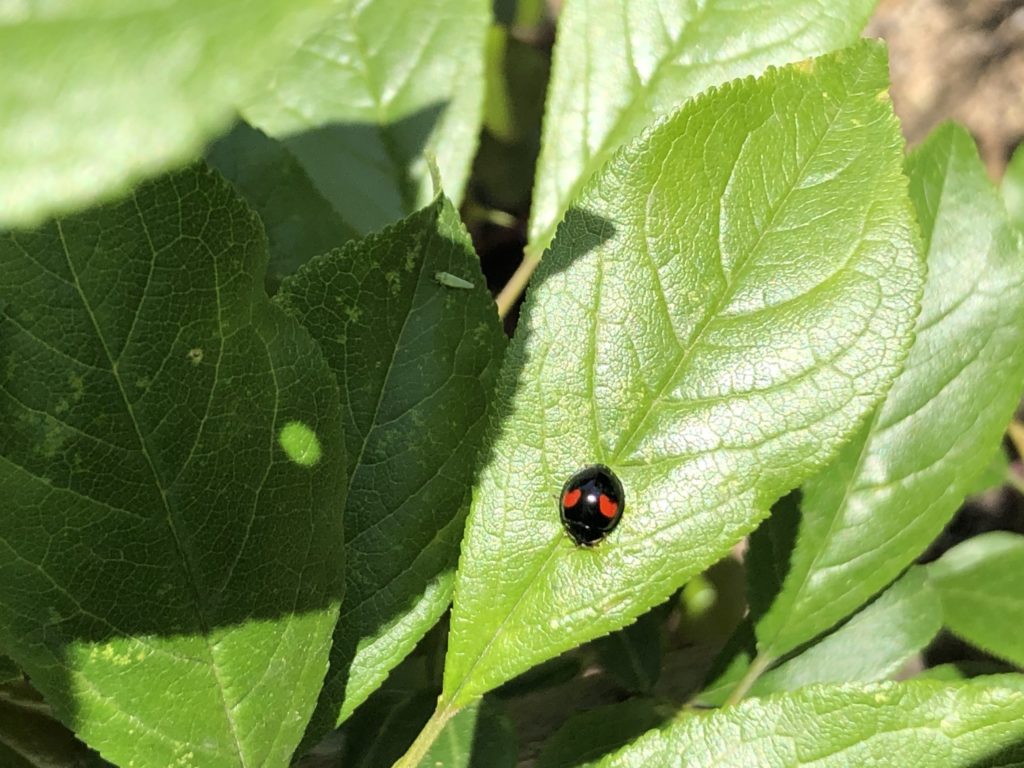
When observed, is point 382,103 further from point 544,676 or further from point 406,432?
point 544,676

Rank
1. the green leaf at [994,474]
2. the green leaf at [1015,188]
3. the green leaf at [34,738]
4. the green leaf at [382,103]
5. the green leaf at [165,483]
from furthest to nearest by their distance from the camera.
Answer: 1. the green leaf at [994,474]
2. the green leaf at [1015,188]
3. the green leaf at [382,103]
4. the green leaf at [34,738]
5. the green leaf at [165,483]

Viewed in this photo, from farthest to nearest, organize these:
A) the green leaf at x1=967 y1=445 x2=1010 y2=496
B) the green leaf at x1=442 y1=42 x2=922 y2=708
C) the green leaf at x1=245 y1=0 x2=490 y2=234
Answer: the green leaf at x1=967 y1=445 x2=1010 y2=496
the green leaf at x1=245 y1=0 x2=490 y2=234
the green leaf at x1=442 y1=42 x2=922 y2=708

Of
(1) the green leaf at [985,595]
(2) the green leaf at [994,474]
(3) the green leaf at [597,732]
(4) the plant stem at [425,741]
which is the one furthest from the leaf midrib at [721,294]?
(2) the green leaf at [994,474]

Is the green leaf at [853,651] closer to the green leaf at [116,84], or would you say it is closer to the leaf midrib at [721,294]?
the leaf midrib at [721,294]

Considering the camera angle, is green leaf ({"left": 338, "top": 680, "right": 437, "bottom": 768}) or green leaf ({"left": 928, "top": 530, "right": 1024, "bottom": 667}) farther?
green leaf ({"left": 928, "top": 530, "right": 1024, "bottom": 667})

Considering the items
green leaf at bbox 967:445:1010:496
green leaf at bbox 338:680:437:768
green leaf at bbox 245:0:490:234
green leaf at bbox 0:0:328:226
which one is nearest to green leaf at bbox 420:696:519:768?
green leaf at bbox 338:680:437:768

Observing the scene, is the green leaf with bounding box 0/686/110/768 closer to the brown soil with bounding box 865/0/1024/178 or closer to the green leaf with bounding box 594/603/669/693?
the green leaf with bounding box 594/603/669/693
